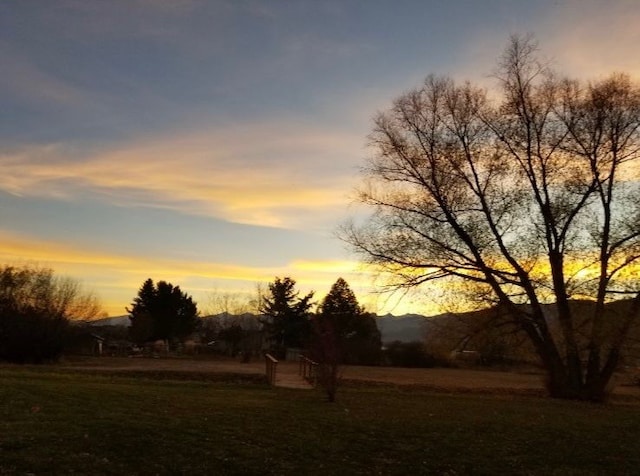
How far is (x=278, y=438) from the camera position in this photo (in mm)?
9734

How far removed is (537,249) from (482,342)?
13.7ft

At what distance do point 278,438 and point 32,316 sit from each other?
35.9 metres

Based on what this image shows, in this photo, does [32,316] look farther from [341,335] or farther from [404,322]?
[404,322]

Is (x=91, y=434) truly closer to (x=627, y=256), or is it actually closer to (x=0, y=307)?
(x=627, y=256)

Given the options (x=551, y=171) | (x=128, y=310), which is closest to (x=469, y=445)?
(x=551, y=171)

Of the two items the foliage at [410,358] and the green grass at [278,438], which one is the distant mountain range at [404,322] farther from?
the green grass at [278,438]

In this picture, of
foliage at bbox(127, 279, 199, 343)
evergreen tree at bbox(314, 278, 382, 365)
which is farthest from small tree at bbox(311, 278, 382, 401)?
foliage at bbox(127, 279, 199, 343)

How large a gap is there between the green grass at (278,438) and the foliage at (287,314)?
47.4m

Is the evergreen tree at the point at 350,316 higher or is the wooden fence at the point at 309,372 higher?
the evergreen tree at the point at 350,316

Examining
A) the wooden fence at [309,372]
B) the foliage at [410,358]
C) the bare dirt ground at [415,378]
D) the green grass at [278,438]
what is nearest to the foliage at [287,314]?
the foliage at [410,358]

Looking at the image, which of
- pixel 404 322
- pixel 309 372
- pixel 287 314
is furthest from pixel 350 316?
pixel 309 372

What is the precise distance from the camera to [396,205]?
24.5 meters

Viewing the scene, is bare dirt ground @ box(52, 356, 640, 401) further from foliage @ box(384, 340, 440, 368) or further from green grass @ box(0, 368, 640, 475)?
green grass @ box(0, 368, 640, 475)

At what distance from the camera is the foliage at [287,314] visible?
63.0 metres
